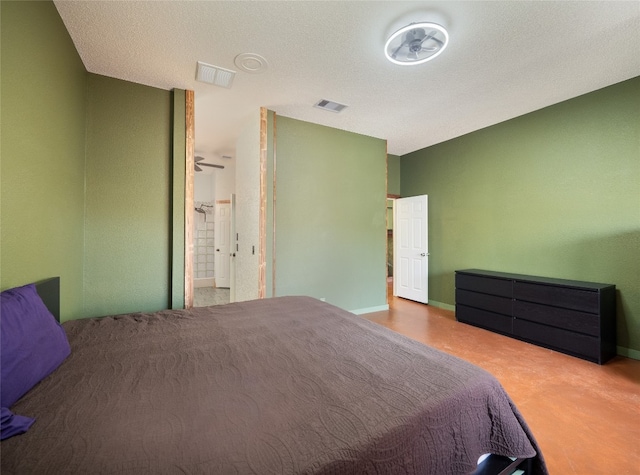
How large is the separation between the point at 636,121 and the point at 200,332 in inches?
181

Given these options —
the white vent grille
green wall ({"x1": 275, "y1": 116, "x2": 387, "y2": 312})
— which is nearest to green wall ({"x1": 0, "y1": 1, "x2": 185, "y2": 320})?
the white vent grille

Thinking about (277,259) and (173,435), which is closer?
(173,435)

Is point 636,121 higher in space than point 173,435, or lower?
higher

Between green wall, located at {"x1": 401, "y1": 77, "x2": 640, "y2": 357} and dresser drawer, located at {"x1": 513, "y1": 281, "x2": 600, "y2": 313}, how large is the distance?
1.45 ft

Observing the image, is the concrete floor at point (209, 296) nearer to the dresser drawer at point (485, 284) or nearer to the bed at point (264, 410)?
the bed at point (264, 410)

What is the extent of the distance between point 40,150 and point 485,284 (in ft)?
15.7

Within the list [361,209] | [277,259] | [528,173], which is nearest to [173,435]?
[277,259]

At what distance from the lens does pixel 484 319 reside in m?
3.79

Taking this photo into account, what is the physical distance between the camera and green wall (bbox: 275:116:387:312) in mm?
3764

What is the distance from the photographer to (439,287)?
491cm

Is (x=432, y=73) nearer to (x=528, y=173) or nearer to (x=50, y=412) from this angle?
(x=528, y=173)

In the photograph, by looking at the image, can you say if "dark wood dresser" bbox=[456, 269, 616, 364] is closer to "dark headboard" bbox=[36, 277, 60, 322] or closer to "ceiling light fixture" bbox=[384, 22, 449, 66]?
"ceiling light fixture" bbox=[384, 22, 449, 66]

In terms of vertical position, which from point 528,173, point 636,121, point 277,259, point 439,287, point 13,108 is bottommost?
point 439,287

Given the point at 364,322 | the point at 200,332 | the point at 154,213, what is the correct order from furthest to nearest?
the point at 154,213, the point at 364,322, the point at 200,332
